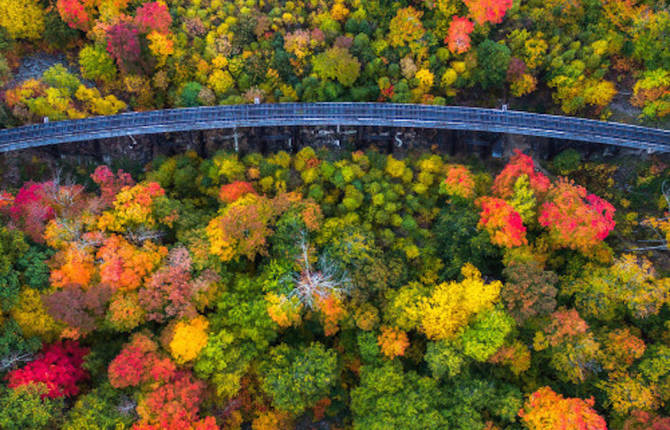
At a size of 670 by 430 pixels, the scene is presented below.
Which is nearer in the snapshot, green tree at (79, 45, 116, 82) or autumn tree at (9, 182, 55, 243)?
autumn tree at (9, 182, 55, 243)


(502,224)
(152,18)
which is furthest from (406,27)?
(152,18)

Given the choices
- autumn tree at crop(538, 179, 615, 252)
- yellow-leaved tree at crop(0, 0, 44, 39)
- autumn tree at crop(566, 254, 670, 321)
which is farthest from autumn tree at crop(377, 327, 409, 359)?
yellow-leaved tree at crop(0, 0, 44, 39)

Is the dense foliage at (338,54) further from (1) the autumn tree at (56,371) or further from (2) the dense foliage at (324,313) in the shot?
(1) the autumn tree at (56,371)

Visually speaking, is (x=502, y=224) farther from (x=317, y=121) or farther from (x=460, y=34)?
(x=317, y=121)

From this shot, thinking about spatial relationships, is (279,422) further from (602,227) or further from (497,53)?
(497,53)

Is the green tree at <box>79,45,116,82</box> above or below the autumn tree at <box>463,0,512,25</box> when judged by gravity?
below

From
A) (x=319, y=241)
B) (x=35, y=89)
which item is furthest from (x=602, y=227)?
(x=35, y=89)

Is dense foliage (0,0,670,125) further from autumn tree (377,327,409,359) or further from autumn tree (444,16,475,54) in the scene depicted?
autumn tree (377,327,409,359)

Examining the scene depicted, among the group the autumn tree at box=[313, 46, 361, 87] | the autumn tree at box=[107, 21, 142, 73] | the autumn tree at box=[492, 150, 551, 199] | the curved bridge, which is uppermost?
the autumn tree at box=[107, 21, 142, 73]
